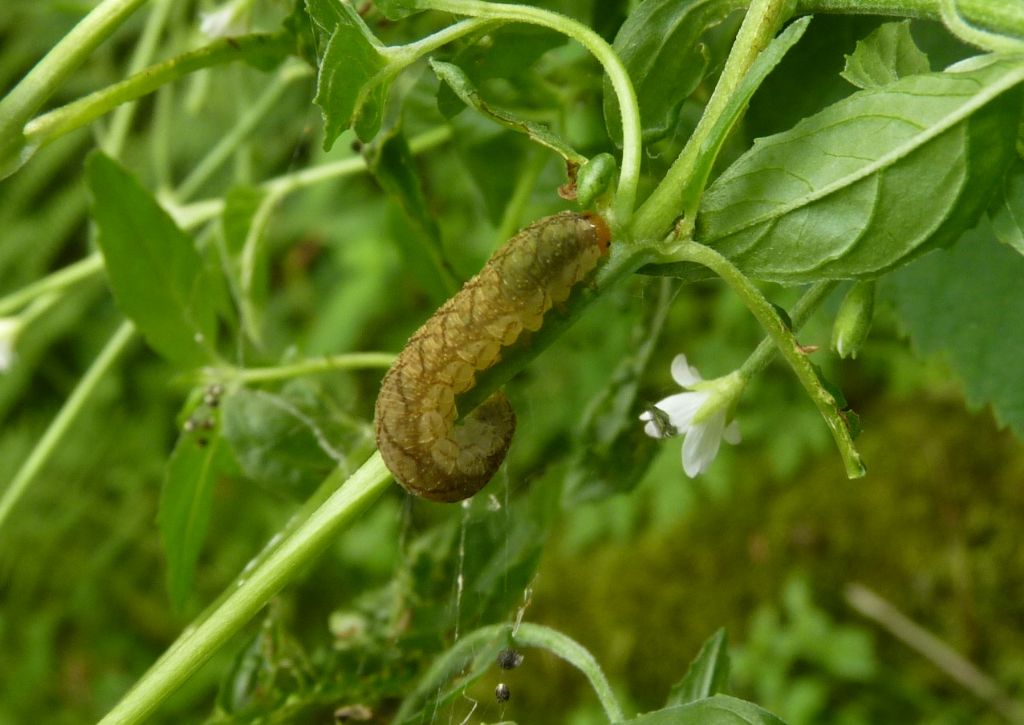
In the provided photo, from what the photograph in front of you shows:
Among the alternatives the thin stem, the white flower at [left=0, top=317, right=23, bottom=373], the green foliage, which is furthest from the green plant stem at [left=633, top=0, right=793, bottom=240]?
the thin stem

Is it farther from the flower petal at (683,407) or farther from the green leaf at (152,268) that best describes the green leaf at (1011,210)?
the green leaf at (152,268)

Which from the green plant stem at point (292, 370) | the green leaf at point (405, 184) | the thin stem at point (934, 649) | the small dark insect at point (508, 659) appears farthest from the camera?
the thin stem at point (934, 649)

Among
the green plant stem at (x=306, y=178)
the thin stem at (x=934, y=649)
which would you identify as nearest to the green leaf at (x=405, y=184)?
the green plant stem at (x=306, y=178)

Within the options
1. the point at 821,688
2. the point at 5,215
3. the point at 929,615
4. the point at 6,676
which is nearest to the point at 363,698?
the point at 821,688

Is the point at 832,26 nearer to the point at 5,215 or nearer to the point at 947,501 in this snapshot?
the point at 947,501

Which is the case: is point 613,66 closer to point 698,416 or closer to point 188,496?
point 698,416

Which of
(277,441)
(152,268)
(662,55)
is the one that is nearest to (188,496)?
(277,441)

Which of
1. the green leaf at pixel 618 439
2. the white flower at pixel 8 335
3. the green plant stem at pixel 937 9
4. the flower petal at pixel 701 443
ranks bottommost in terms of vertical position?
the green leaf at pixel 618 439
